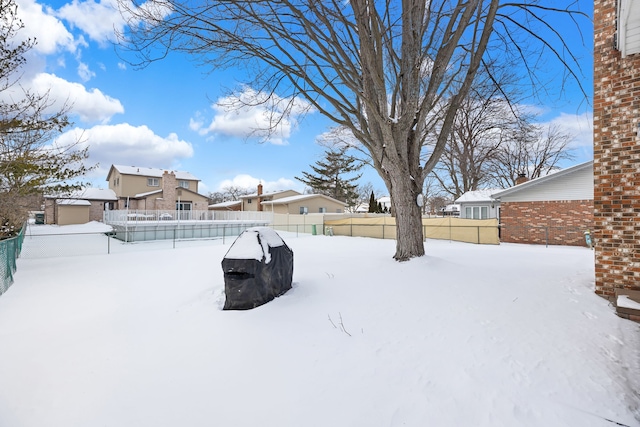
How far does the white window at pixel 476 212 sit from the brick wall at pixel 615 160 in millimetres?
17553

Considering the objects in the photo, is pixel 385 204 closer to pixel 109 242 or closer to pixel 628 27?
pixel 109 242

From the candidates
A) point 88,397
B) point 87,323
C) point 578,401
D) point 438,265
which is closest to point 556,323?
point 578,401

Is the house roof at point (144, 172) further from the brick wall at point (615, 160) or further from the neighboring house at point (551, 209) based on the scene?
the brick wall at point (615, 160)

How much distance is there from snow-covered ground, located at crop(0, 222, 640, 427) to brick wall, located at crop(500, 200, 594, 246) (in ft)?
35.0

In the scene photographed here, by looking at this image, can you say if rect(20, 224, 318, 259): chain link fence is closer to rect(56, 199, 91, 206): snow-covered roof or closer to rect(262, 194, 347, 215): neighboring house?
rect(262, 194, 347, 215): neighboring house

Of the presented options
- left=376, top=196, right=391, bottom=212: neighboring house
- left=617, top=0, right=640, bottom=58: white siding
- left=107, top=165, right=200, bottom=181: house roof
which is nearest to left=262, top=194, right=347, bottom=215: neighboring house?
left=107, top=165, right=200, bottom=181: house roof

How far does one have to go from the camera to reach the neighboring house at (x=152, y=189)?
27.7m

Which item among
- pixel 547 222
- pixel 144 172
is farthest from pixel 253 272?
pixel 144 172

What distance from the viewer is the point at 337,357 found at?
3.20 meters

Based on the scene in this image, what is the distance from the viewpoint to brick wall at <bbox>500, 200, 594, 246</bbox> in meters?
13.5

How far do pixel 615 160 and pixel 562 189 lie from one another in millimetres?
12310

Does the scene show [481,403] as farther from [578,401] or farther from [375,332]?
[375,332]

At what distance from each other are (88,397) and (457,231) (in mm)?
16671

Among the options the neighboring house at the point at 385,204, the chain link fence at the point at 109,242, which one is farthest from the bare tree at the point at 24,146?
the neighboring house at the point at 385,204
